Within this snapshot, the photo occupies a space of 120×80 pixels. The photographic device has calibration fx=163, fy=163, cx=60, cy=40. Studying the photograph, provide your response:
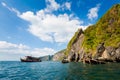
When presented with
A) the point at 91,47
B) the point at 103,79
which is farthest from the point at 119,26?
the point at 103,79

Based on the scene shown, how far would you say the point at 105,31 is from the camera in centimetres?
19812

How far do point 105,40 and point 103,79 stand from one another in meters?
147

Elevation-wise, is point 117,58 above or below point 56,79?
above

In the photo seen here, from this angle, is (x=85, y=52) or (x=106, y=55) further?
(x=85, y=52)

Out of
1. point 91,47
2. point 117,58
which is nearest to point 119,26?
point 91,47

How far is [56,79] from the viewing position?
136 feet

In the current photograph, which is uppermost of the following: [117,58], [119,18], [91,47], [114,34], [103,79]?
[119,18]

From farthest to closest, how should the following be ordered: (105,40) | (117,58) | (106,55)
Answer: (105,40), (106,55), (117,58)

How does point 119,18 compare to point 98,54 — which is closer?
point 98,54

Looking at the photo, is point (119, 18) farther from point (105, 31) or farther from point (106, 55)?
point (106, 55)

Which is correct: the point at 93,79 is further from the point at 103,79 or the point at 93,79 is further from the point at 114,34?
the point at 114,34

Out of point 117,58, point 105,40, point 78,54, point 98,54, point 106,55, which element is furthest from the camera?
point 78,54

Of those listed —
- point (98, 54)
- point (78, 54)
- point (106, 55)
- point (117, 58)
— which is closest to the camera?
point (117, 58)

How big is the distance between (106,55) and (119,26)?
194 feet
